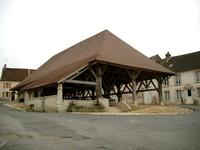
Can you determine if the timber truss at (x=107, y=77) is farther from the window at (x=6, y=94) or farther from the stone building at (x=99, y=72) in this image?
the window at (x=6, y=94)

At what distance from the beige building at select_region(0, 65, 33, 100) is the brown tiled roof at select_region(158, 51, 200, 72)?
33385mm

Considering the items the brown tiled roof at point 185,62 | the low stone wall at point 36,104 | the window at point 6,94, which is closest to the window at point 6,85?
the window at point 6,94

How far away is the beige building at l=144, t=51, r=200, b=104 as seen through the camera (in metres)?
38.7

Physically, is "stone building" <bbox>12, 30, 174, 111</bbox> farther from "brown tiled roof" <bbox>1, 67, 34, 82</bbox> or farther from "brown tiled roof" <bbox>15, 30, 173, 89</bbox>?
"brown tiled roof" <bbox>1, 67, 34, 82</bbox>

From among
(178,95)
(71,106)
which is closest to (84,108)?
(71,106)

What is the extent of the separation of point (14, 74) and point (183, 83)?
129 feet

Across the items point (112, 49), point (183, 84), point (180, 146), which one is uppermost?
point (112, 49)

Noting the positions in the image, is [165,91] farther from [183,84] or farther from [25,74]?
[25,74]

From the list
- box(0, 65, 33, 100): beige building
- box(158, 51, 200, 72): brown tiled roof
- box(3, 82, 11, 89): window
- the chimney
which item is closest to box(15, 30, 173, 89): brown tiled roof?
box(158, 51, 200, 72): brown tiled roof

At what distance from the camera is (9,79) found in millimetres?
63312

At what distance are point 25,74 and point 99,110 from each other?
48.3 metres

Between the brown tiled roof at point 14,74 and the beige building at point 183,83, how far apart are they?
1248 inches

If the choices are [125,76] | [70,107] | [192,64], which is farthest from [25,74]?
[70,107]

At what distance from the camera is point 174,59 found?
148ft
